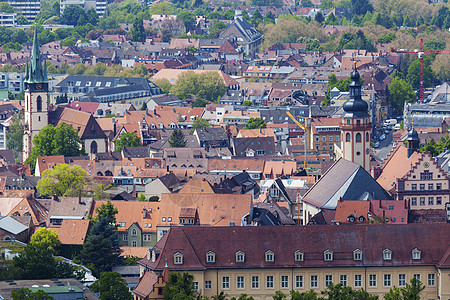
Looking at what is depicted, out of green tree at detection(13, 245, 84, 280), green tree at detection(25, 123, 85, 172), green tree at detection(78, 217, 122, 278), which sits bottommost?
green tree at detection(13, 245, 84, 280)

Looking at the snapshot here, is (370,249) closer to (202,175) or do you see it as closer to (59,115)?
(202,175)

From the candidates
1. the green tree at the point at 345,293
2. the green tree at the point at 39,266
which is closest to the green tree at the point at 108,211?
the green tree at the point at 39,266

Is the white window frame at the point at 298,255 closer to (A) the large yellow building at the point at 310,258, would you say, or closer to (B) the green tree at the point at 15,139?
(A) the large yellow building at the point at 310,258

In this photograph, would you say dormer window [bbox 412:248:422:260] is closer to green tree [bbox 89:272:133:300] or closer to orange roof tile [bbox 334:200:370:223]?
orange roof tile [bbox 334:200:370:223]

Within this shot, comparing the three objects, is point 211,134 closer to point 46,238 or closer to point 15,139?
point 15,139

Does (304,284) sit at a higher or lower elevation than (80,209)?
lower

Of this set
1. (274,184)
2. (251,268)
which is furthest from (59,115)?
(251,268)

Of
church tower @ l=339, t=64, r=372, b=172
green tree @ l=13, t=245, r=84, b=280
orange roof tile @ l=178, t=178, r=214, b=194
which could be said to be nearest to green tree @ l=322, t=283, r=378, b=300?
green tree @ l=13, t=245, r=84, b=280
